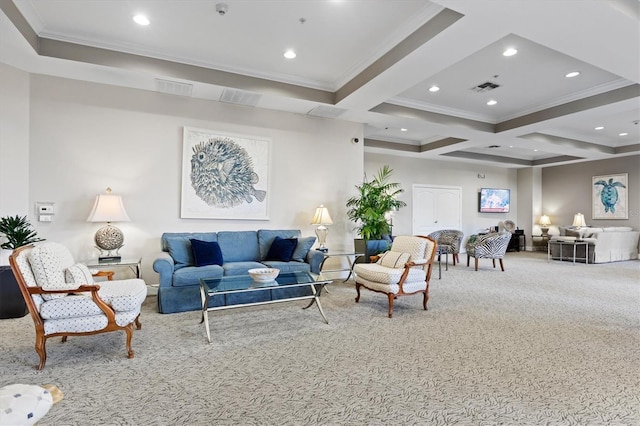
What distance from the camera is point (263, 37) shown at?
3.91 m

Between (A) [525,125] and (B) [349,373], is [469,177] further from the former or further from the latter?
(B) [349,373]

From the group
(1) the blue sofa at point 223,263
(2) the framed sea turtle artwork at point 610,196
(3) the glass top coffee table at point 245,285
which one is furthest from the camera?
(2) the framed sea turtle artwork at point 610,196

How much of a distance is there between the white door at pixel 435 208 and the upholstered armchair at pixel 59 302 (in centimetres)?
818

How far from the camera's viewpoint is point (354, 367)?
2586 millimetres

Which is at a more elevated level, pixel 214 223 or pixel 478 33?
pixel 478 33

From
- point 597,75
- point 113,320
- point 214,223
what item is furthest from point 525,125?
point 113,320

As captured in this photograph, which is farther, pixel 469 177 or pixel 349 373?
pixel 469 177

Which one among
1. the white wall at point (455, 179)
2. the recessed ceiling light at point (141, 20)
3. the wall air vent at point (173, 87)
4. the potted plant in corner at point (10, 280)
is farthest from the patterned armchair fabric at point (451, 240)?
the potted plant in corner at point (10, 280)

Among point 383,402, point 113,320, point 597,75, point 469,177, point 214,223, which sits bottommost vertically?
point 383,402

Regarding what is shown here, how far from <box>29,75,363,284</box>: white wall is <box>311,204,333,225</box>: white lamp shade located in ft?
1.06

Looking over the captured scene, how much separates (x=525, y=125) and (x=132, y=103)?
6.75 metres

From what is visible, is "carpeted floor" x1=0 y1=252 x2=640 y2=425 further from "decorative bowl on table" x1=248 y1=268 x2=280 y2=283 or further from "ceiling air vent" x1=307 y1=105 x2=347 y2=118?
"ceiling air vent" x1=307 y1=105 x2=347 y2=118

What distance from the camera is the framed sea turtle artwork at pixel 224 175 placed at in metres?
5.02

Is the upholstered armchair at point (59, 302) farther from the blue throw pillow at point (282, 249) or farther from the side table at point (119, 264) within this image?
the blue throw pillow at point (282, 249)
